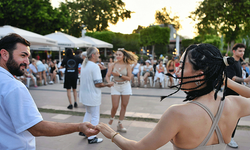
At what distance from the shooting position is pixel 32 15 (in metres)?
20.4

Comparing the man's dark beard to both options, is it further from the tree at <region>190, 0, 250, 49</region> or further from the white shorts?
the tree at <region>190, 0, 250, 49</region>

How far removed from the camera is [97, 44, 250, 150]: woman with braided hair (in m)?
1.24

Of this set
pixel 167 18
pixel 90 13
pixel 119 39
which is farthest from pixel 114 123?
pixel 167 18

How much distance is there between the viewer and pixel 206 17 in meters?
18.1

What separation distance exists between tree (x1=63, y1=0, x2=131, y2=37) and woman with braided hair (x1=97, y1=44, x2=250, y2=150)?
126 feet

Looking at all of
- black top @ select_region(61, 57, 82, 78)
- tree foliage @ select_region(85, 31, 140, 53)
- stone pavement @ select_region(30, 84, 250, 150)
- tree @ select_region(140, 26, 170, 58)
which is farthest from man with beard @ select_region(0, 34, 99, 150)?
tree @ select_region(140, 26, 170, 58)

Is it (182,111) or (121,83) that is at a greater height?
(182,111)

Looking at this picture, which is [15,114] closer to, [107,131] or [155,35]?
[107,131]

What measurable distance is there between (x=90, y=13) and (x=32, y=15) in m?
19.1

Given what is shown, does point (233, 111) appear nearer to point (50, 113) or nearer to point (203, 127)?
point (203, 127)

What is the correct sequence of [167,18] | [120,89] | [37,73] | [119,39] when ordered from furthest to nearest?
[167,18] < [119,39] < [37,73] < [120,89]

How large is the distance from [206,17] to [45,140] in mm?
18407

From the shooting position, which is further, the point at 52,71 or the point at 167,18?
the point at 167,18

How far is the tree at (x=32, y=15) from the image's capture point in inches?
760
